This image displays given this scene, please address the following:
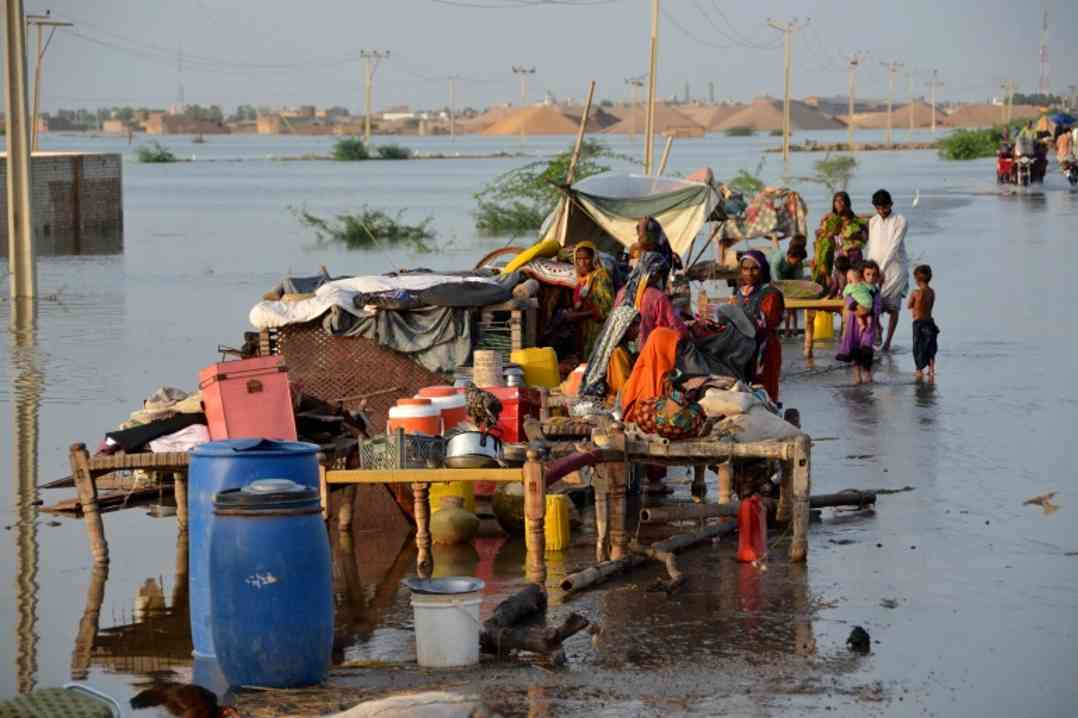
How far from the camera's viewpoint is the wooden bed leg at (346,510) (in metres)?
10.0

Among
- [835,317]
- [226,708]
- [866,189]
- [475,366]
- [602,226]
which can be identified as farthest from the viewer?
[866,189]

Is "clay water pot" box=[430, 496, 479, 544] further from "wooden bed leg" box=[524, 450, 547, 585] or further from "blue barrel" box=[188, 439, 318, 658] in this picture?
"blue barrel" box=[188, 439, 318, 658]

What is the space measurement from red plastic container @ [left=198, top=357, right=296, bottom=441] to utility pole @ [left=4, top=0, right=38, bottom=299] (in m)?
13.6

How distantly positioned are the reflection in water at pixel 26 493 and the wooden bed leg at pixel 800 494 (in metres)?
3.46

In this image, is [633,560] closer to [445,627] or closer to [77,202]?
[445,627]

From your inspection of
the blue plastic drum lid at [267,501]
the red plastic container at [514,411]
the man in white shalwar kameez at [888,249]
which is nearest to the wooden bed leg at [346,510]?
the red plastic container at [514,411]

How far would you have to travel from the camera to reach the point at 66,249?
37.1 meters

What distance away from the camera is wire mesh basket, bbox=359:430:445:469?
8930 millimetres

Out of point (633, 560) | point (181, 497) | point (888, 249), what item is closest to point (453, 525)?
point (633, 560)

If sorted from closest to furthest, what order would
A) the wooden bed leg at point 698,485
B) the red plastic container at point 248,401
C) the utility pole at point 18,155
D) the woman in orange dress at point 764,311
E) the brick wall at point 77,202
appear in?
the red plastic container at point 248,401, the wooden bed leg at point 698,485, the woman in orange dress at point 764,311, the utility pole at point 18,155, the brick wall at point 77,202

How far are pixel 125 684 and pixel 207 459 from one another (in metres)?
0.90

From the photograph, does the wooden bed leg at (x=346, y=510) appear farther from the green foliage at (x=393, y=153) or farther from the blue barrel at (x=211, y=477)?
the green foliage at (x=393, y=153)

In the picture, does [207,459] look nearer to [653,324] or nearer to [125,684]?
[125,684]

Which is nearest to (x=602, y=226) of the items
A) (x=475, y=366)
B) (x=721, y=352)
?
(x=475, y=366)
